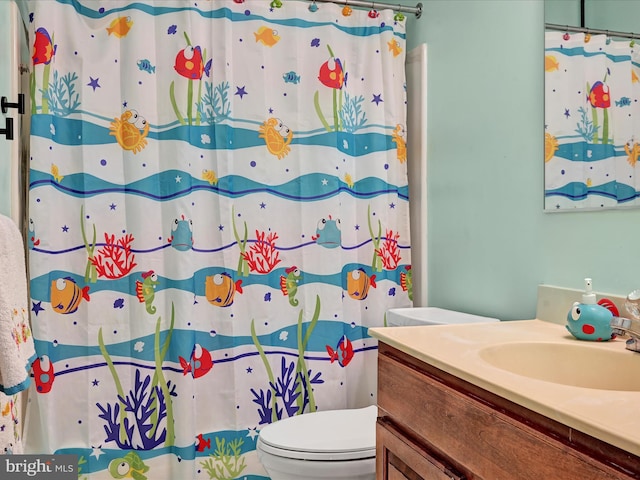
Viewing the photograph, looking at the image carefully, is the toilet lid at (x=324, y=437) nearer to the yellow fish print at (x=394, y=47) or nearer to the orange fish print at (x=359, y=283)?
the orange fish print at (x=359, y=283)

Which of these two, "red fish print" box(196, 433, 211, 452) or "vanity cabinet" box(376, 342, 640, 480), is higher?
"vanity cabinet" box(376, 342, 640, 480)

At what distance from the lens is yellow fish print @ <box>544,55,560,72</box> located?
164cm

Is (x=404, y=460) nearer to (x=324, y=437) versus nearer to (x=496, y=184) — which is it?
(x=324, y=437)

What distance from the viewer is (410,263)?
2445 mm

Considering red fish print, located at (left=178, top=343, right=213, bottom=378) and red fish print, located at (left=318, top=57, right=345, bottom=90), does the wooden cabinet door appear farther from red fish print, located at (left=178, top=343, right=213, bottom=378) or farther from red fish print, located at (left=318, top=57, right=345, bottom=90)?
red fish print, located at (left=318, top=57, right=345, bottom=90)

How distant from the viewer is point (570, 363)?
127 cm

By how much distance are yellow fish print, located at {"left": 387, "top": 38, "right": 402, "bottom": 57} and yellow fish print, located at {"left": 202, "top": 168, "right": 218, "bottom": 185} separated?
3.14 feet

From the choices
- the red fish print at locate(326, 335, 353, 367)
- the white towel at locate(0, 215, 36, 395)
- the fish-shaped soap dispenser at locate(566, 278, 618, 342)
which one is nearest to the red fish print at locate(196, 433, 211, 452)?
the red fish print at locate(326, 335, 353, 367)

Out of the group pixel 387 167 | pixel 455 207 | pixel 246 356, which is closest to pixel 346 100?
pixel 387 167

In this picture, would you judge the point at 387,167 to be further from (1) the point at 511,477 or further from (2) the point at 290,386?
(1) the point at 511,477

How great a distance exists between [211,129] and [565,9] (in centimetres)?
130

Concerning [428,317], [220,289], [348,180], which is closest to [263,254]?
[220,289]

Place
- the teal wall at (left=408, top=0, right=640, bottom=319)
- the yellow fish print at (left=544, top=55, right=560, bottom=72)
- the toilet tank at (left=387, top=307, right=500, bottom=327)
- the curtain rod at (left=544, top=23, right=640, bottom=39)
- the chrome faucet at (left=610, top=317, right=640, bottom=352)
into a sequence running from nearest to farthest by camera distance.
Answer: the chrome faucet at (left=610, top=317, right=640, bottom=352) → the curtain rod at (left=544, top=23, right=640, bottom=39) → the teal wall at (left=408, top=0, right=640, bottom=319) → the yellow fish print at (left=544, top=55, right=560, bottom=72) → the toilet tank at (left=387, top=307, right=500, bottom=327)

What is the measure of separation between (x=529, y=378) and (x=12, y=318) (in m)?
1.15
